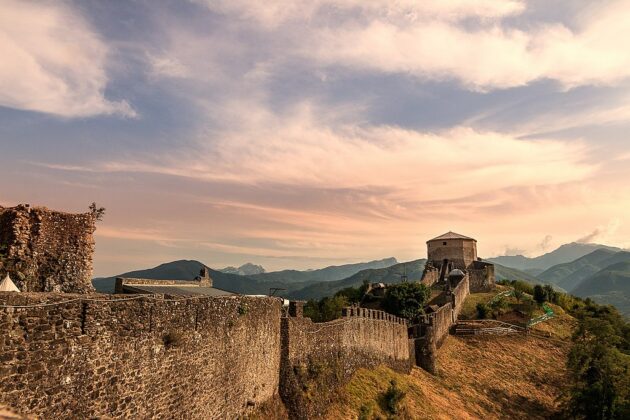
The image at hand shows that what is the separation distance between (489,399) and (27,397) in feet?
141

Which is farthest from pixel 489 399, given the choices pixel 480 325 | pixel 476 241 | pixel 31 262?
pixel 476 241

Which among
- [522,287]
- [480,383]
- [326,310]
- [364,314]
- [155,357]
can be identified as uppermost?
[522,287]

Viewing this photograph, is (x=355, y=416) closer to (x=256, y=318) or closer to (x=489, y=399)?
(x=256, y=318)

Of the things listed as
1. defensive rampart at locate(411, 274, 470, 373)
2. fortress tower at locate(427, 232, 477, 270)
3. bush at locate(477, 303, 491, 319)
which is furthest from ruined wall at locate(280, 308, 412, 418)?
fortress tower at locate(427, 232, 477, 270)

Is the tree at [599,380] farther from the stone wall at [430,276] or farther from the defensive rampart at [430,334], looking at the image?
the stone wall at [430,276]

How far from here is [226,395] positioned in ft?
59.3

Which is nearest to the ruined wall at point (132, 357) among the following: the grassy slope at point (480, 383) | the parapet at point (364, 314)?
the grassy slope at point (480, 383)

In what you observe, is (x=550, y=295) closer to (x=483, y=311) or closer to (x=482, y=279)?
(x=482, y=279)

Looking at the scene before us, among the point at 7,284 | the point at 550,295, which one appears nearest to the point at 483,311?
the point at 550,295

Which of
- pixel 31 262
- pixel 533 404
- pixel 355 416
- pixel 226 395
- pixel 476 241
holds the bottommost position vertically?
pixel 533 404

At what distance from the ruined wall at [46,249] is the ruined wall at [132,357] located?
562 cm

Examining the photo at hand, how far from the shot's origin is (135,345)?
43.2 feet

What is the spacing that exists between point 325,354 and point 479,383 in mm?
25944

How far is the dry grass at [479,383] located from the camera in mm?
31328
